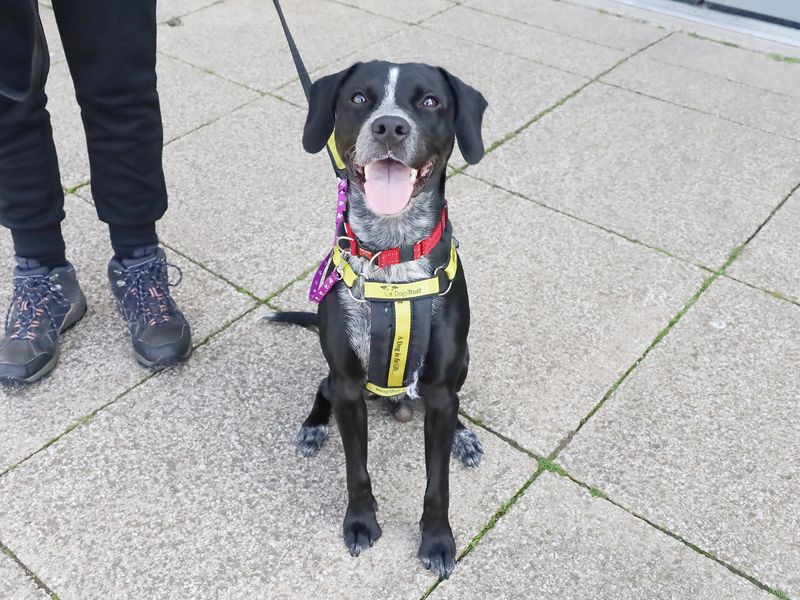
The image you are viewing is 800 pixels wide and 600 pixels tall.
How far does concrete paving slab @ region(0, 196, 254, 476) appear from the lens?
9.32ft

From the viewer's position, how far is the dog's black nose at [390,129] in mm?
2018

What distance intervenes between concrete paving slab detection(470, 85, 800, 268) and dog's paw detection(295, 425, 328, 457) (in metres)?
2.01

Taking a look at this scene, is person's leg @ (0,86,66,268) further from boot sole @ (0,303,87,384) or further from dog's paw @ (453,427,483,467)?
dog's paw @ (453,427,483,467)

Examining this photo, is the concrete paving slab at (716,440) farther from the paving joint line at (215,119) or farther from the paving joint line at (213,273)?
the paving joint line at (215,119)

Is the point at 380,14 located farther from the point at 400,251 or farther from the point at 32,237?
the point at 400,251

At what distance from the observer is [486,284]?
3.56 m

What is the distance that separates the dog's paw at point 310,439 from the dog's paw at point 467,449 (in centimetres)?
49

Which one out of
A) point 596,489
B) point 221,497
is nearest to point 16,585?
point 221,497

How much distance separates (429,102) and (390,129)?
0.25 metres

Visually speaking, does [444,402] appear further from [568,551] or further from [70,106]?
[70,106]

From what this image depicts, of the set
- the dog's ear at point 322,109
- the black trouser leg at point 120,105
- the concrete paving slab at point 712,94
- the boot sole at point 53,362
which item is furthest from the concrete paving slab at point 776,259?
the boot sole at point 53,362

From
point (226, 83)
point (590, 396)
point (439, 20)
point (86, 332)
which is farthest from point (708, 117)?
point (86, 332)

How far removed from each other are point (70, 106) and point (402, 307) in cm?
366

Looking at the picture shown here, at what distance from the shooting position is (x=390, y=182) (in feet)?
7.00
